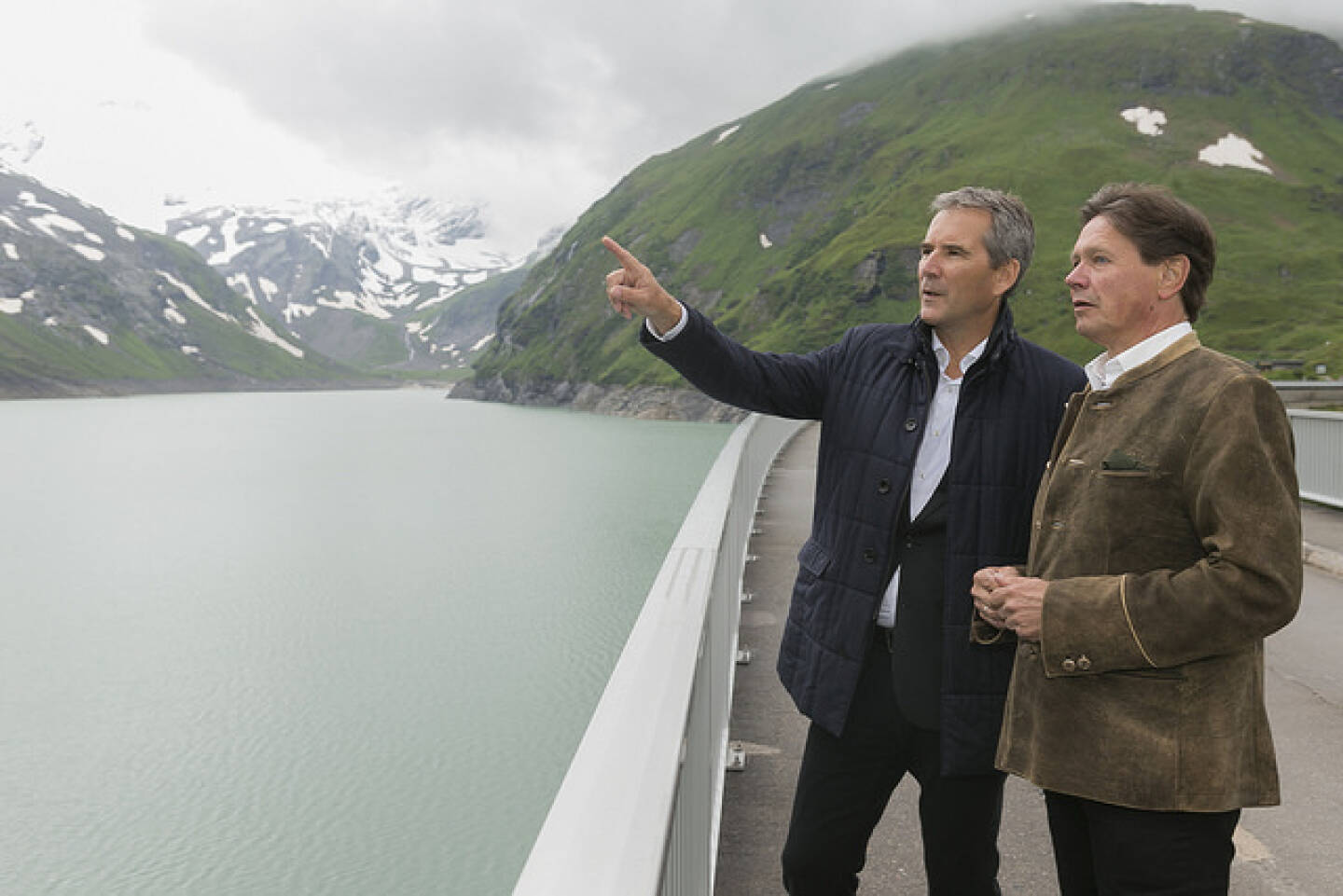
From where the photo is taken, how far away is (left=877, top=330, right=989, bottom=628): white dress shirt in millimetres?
2756

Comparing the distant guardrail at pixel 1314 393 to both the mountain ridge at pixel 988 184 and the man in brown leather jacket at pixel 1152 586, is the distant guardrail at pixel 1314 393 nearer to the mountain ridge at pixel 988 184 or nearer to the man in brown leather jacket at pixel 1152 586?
the man in brown leather jacket at pixel 1152 586

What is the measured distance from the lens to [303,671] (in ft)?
54.8

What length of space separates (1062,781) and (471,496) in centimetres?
3344

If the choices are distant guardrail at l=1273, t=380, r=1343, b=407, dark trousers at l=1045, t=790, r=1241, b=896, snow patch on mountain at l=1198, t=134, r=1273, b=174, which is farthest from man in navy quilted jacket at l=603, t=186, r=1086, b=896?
snow patch on mountain at l=1198, t=134, r=1273, b=174

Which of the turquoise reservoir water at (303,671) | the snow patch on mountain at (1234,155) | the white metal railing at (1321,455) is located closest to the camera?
the turquoise reservoir water at (303,671)

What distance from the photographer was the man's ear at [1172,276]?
2139mm

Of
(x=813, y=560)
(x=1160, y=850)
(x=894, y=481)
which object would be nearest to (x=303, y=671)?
(x=813, y=560)

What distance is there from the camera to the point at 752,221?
13075 centimetres

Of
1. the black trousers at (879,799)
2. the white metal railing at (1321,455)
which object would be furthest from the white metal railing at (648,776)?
the white metal railing at (1321,455)

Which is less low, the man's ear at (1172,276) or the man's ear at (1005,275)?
the man's ear at (1005,275)

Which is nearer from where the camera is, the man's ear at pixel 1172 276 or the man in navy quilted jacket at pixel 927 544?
the man's ear at pixel 1172 276

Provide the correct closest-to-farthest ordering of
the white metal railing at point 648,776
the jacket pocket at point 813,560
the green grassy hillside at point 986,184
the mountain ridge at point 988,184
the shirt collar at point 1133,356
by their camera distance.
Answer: the white metal railing at point 648,776
the shirt collar at point 1133,356
the jacket pocket at point 813,560
the green grassy hillside at point 986,184
the mountain ridge at point 988,184

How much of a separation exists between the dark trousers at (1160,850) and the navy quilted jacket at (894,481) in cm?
52

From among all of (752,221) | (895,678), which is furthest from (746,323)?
(895,678)
